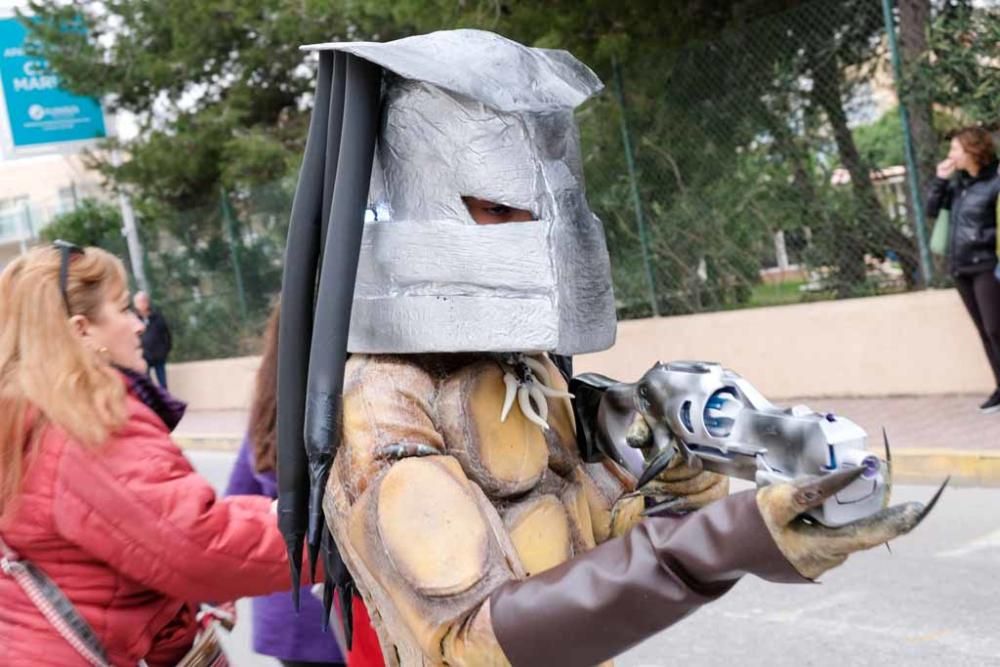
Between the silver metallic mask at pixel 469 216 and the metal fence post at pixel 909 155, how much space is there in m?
7.93

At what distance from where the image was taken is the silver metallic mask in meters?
1.71

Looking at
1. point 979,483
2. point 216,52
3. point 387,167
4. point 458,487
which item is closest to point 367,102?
point 387,167

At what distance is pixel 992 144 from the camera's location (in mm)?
7953

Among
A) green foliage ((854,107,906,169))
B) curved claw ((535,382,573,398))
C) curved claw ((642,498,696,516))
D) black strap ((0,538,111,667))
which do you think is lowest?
black strap ((0,538,111,667))

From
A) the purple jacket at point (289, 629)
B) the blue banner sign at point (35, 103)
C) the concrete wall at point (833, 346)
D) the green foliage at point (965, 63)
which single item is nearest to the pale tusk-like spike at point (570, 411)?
the purple jacket at point (289, 629)

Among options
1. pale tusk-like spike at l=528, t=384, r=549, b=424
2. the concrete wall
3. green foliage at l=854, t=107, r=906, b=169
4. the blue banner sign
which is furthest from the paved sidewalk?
the blue banner sign

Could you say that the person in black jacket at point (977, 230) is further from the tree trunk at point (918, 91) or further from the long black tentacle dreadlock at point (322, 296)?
the long black tentacle dreadlock at point (322, 296)

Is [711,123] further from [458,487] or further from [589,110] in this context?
[458,487]

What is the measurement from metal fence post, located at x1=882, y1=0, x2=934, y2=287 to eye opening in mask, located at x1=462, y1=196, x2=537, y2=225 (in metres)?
8.01

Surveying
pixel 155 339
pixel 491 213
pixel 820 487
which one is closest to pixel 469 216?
pixel 491 213

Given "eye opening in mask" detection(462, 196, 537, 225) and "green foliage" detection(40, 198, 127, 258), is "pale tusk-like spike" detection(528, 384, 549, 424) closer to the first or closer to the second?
"eye opening in mask" detection(462, 196, 537, 225)

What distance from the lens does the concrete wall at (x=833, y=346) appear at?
29.6 ft

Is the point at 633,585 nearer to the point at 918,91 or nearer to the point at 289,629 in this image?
the point at 289,629

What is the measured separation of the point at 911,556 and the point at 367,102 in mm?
4856
